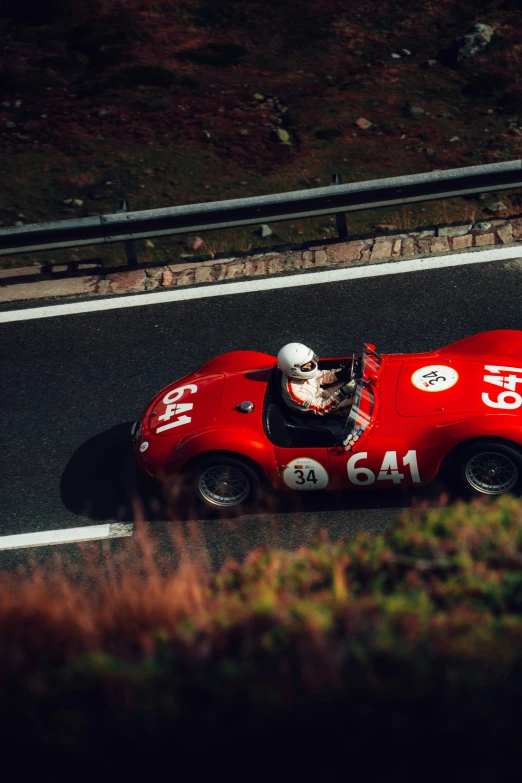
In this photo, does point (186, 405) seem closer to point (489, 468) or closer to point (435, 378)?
point (435, 378)

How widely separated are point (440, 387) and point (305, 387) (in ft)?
3.78

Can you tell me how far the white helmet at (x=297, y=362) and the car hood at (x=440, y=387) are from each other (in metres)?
0.79

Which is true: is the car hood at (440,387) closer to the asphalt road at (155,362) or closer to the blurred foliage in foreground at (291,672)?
the asphalt road at (155,362)

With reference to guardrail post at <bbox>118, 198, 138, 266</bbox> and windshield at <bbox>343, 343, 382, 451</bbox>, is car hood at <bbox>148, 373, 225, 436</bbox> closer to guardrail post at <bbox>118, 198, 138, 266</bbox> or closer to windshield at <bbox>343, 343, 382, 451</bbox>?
windshield at <bbox>343, 343, 382, 451</bbox>

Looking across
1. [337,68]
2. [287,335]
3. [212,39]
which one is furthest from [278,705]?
[212,39]

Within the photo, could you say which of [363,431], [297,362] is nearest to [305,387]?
[297,362]

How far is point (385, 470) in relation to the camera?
7266 millimetres

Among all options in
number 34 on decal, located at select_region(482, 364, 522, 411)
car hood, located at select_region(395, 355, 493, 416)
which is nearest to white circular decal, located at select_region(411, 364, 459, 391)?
car hood, located at select_region(395, 355, 493, 416)

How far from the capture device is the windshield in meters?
7.25

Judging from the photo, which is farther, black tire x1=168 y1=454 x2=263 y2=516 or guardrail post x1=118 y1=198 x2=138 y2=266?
guardrail post x1=118 y1=198 x2=138 y2=266

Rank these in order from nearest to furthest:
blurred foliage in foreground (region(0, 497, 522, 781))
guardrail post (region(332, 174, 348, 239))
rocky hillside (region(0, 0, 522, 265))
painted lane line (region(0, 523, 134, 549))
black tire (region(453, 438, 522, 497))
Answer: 1. blurred foliage in foreground (region(0, 497, 522, 781))
2. black tire (region(453, 438, 522, 497))
3. painted lane line (region(0, 523, 134, 549))
4. guardrail post (region(332, 174, 348, 239))
5. rocky hillside (region(0, 0, 522, 265))

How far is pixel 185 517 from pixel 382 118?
7909 mm

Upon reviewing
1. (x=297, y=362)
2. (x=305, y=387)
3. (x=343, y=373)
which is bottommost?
(x=343, y=373)

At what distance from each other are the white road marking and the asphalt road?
104 millimetres
